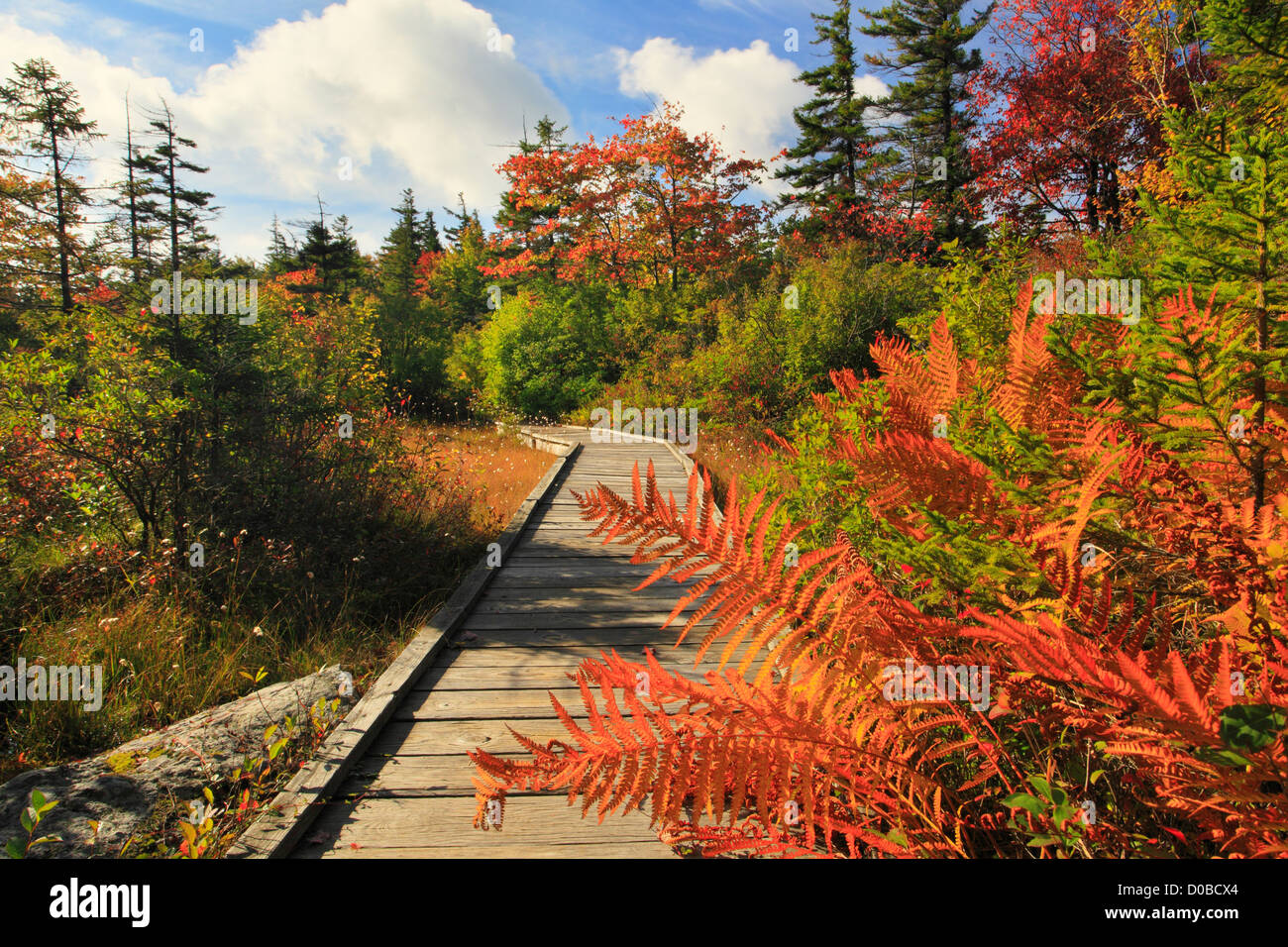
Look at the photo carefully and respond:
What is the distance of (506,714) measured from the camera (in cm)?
275

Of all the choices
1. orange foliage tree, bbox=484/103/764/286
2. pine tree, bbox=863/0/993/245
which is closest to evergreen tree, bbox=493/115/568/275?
orange foliage tree, bbox=484/103/764/286

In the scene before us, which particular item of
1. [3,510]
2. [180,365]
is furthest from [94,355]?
[3,510]

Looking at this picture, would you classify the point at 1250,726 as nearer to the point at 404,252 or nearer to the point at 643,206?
the point at 643,206

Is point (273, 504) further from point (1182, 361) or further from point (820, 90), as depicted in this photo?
point (820, 90)

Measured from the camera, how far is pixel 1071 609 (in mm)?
821

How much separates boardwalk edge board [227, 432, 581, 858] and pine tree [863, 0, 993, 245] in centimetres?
2214

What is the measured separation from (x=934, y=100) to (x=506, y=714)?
90.9ft

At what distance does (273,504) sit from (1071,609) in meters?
5.30

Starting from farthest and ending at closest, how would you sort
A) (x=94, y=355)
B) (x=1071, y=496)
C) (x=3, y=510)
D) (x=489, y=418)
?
1. (x=489, y=418)
2. (x=94, y=355)
3. (x=3, y=510)
4. (x=1071, y=496)
